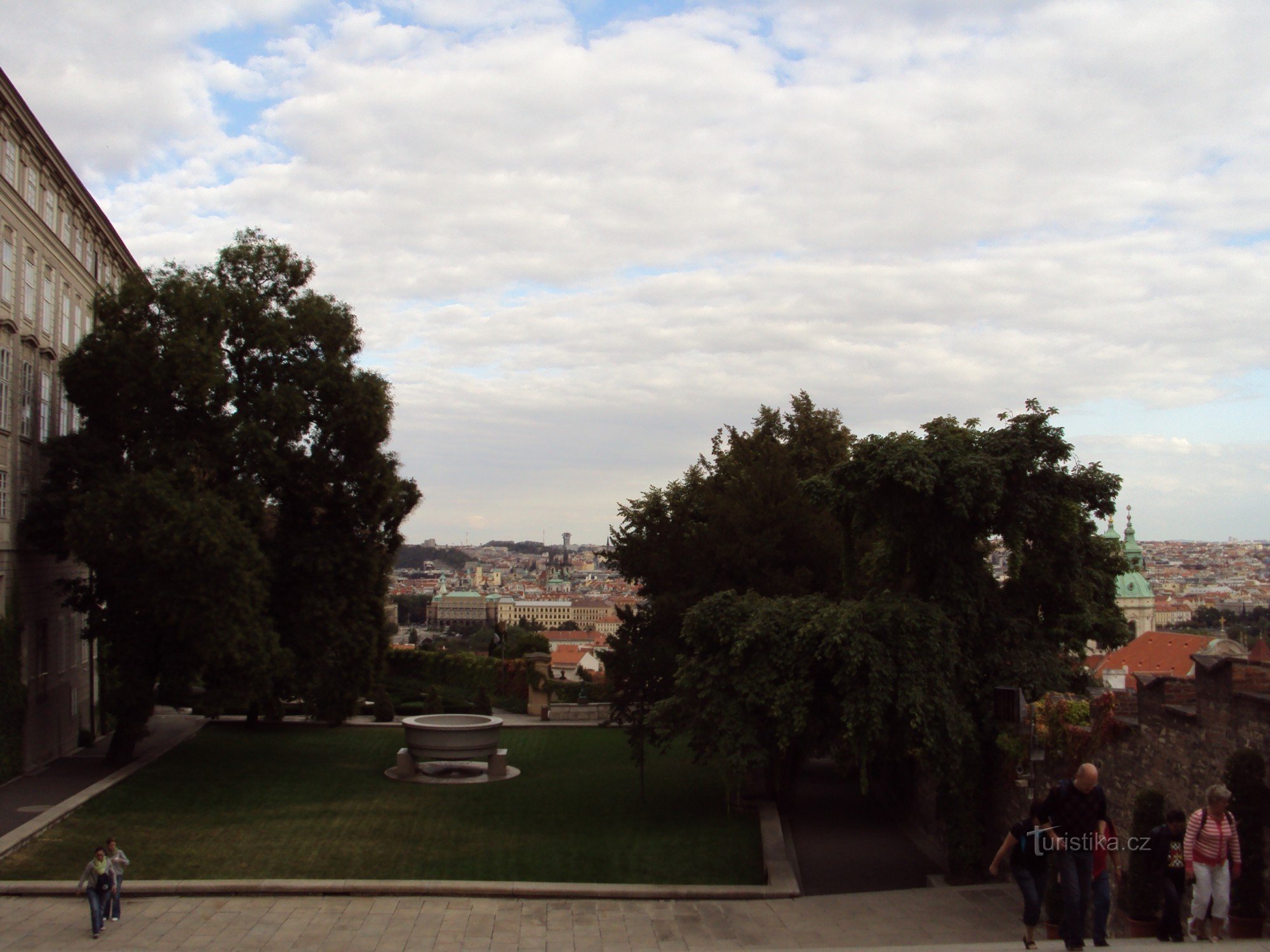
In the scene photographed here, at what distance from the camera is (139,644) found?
25812 millimetres

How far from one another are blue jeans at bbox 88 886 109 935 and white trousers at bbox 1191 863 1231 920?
512 inches

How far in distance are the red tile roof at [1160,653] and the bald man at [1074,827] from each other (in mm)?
56839

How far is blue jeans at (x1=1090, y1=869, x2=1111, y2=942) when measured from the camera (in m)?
9.61

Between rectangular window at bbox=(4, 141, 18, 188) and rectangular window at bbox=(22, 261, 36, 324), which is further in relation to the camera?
rectangular window at bbox=(22, 261, 36, 324)

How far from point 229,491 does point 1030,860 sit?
837 inches

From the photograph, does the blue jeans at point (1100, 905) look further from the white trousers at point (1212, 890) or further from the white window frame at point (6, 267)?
the white window frame at point (6, 267)

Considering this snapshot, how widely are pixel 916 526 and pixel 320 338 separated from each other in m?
16.1

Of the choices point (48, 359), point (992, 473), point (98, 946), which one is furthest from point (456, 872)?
point (48, 359)

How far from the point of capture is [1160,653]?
66125mm

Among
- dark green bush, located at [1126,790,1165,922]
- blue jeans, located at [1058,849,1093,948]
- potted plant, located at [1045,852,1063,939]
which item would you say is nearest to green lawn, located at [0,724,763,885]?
potted plant, located at [1045,852,1063,939]

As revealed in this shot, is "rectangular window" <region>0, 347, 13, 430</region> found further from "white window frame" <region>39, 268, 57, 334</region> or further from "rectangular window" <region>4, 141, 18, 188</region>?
"rectangular window" <region>4, 141, 18, 188</region>

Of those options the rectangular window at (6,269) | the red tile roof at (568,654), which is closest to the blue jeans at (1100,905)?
the rectangular window at (6,269)

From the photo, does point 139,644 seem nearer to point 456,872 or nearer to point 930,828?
point 456,872

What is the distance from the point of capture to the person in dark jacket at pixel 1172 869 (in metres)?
10.0
